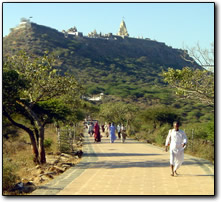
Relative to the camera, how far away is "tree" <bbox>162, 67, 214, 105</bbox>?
9973 mm

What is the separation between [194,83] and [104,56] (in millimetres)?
109717

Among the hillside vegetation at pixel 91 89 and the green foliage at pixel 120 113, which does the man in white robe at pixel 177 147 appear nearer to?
the hillside vegetation at pixel 91 89

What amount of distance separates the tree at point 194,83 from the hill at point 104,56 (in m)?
68.8

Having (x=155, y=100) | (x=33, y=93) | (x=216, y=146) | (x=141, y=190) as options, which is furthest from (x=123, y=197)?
(x=155, y=100)

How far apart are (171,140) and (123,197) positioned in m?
3.82

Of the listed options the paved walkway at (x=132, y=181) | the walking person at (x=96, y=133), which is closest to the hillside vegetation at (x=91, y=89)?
the walking person at (x=96, y=133)

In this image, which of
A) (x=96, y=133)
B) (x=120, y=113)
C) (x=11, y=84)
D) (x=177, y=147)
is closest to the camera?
(x=177, y=147)

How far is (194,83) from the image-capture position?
38.2 feet

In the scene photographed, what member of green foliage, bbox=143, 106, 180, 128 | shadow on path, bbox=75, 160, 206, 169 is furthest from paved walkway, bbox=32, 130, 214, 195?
green foliage, bbox=143, 106, 180, 128

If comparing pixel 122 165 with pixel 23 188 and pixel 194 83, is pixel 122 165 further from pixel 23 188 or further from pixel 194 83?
pixel 23 188

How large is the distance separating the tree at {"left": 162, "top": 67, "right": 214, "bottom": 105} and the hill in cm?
6876

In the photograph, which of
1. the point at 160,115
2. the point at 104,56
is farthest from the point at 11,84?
the point at 104,56

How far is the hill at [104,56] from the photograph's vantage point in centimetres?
9056

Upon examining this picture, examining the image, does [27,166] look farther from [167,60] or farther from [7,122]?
[167,60]
